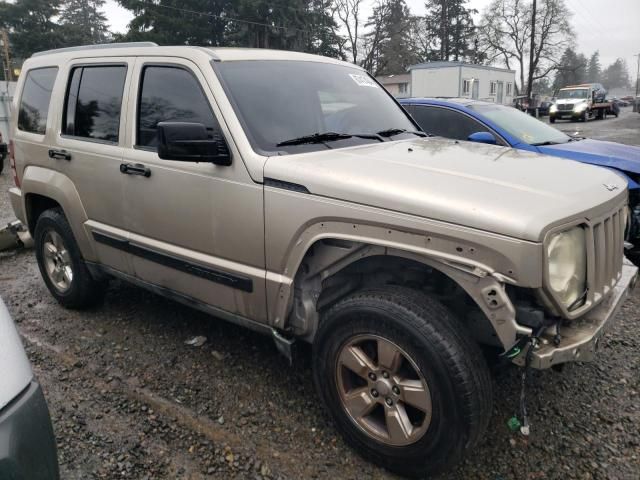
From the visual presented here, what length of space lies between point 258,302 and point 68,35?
5226 cm

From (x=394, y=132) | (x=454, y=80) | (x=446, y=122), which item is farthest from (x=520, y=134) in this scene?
(x=454, y=80)

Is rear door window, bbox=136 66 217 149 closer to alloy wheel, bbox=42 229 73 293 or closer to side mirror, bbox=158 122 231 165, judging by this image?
side mirror, bbox=158 122 231 165

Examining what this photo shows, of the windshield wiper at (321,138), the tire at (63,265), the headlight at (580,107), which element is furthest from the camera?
the headlight at (580,107)

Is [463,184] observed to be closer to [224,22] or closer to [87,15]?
[224,22]

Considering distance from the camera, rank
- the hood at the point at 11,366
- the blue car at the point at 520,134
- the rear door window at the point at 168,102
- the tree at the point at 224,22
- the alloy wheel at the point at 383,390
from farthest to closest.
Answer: the tree at the point at 224,22 → the blue car at the point at 520,134 → the rear door window at the point at 168,102 → the alloy wheel at the point at 383,390 → the hood at the point at 11,366

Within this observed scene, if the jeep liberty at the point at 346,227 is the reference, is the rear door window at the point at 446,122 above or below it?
above

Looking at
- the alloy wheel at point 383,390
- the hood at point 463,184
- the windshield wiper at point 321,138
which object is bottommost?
the alloy wheel at point 383,390

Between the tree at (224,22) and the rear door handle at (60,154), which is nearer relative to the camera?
the rear door handle at (60,154)

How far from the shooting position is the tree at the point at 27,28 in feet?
145

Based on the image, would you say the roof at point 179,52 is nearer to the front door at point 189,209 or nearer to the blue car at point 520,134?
the front door at point 189,209

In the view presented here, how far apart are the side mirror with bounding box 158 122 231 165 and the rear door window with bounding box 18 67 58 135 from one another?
81.2 inches

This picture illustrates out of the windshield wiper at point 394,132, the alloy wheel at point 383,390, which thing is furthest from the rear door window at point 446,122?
the alloy wheel at point 383,390

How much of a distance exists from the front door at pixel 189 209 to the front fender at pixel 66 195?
604 mm

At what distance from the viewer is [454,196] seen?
2.15 metres
